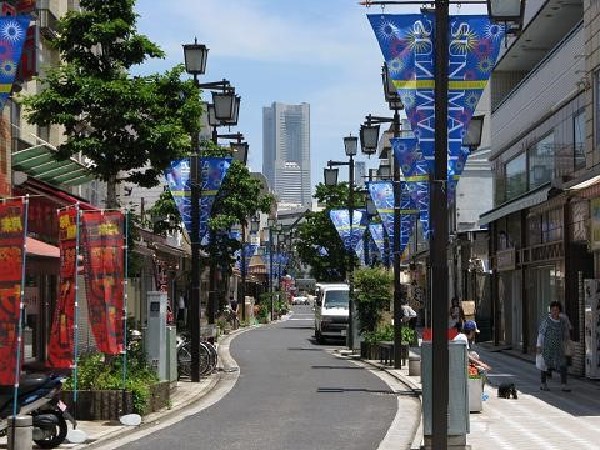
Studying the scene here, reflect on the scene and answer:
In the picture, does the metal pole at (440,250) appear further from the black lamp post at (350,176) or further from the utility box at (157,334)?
the black lamp post at (350,176)

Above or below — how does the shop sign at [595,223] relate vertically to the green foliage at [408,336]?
above

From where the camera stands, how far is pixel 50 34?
29281 mm

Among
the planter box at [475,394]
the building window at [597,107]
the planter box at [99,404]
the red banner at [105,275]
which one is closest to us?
the red banner at [105,275]

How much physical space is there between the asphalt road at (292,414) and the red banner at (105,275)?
1.84 metres

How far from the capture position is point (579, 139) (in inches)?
1156

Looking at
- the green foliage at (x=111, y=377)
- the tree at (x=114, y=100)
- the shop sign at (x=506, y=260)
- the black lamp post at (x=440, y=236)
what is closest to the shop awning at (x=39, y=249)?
the tree at (x=114, y=100)

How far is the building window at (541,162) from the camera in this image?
3372 centimetres

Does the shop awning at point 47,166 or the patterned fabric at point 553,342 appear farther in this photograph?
the shop awning at point 47,166

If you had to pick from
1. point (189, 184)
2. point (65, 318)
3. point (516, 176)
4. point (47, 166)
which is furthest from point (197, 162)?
point (516, 176)

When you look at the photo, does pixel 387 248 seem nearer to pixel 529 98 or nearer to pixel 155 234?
pixel 529 98

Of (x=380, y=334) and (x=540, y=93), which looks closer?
(x=380, y=334)

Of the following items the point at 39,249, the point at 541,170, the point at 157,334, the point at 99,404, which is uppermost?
the point at 541,170

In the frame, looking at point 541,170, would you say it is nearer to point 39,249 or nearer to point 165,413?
point 39,249

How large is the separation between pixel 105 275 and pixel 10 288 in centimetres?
372
